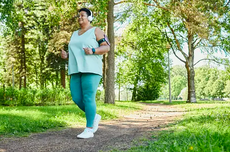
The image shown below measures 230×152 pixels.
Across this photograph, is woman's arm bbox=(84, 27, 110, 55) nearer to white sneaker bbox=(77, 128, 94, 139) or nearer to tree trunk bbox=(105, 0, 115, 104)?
white sneaker bbox=(77, 128, 94, 139)

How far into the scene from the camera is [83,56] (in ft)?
15.4

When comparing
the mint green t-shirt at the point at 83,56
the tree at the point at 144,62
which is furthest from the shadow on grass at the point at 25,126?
the tree at the point at 144,62

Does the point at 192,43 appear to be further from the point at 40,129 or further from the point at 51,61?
the point at 40,129

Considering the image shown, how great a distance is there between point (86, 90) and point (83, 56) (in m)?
0.63

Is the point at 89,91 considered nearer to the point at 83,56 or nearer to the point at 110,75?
the point at 83,56

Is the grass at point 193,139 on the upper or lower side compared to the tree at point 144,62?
lower

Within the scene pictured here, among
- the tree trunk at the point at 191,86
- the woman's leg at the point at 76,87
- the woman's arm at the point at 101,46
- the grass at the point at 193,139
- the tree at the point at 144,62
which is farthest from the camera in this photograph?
the tree at the point at 144,62

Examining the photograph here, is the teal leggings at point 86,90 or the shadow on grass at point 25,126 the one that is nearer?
the teal leggings at point 86,90

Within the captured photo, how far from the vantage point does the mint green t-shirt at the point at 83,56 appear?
15.3 feet

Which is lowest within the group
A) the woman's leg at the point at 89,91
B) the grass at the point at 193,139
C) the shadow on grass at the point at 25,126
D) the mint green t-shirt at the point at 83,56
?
the shadow on grass at the point at 25,126

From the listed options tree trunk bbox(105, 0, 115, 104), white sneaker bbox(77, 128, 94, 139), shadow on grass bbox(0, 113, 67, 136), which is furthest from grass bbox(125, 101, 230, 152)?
tree trunk bbox(105, 0, 115, 104)

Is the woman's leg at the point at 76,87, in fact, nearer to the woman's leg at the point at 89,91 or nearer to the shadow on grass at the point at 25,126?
the woman's leg at the point at 89,91

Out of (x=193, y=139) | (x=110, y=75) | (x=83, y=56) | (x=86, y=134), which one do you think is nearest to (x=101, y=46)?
(x=83, y=56)

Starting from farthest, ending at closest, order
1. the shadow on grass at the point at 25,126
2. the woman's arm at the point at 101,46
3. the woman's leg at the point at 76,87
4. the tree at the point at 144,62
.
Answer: the tree at the point at 144,62 < the shadow on grass at the point at 25,126 < the woman's leg at the point at 76,87 < the woman's arm at the point at 101,46
